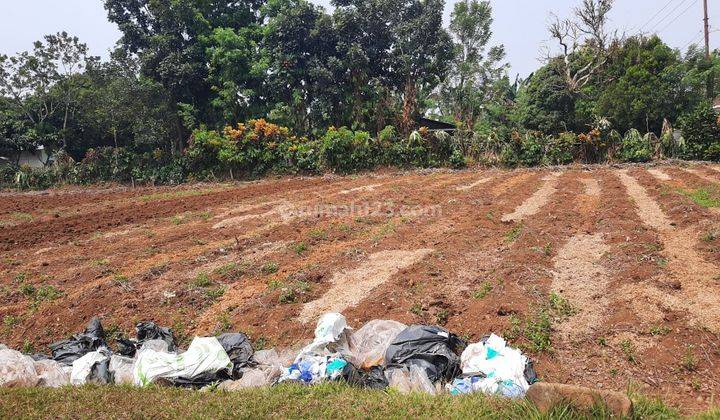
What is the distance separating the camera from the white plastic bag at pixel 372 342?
4.30m

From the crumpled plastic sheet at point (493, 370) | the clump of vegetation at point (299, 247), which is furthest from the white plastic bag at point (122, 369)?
the clump of vegetation at point (299, 247)

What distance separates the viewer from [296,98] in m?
24.3

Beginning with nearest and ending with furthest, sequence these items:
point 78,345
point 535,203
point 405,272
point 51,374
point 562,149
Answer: point 51,374
point 78,345
point 405,272
point 535,203
point 562,149

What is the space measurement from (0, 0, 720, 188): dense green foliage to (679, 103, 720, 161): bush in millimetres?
842

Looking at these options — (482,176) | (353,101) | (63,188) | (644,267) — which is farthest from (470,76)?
(644,267)

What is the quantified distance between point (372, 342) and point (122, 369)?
2.28 m

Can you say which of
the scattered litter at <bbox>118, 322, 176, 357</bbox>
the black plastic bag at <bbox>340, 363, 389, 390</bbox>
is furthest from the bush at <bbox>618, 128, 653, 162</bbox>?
the scattered litter at <bbox>118, 322, 176, 357</bbox>

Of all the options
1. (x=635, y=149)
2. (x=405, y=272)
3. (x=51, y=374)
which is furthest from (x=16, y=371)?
(x=635, y=149)

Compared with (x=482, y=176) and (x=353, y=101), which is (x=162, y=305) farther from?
(x=353, y=101)

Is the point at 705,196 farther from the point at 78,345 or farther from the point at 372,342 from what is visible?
the point at 78,345

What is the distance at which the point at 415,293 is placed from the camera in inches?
234

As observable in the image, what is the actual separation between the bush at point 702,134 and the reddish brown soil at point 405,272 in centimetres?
726

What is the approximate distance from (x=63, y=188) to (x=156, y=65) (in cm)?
745

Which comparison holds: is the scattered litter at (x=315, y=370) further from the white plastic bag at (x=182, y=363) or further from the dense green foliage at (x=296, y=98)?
the dense green foliage at (x=296, y=98)
